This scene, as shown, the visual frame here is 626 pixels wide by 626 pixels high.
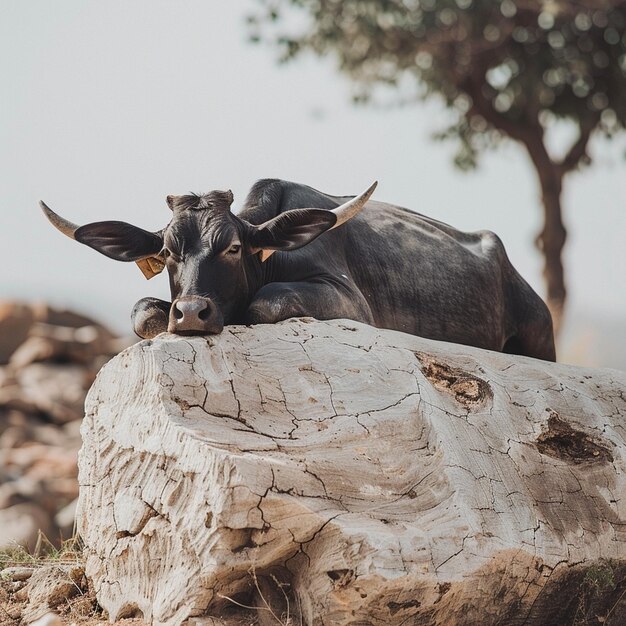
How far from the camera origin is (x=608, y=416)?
5.70 m

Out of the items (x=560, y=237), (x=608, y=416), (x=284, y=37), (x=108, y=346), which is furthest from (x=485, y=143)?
(x=608, y=416)

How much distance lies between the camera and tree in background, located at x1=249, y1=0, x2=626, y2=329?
17266 mm

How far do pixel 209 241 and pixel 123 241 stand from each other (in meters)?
0.61

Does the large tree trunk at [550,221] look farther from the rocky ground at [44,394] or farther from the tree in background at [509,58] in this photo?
the rocky ground at [44,394]

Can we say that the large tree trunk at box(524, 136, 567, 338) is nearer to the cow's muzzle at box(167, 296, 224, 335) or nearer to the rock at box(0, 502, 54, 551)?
the rock at box(0, 502, 54, 551)

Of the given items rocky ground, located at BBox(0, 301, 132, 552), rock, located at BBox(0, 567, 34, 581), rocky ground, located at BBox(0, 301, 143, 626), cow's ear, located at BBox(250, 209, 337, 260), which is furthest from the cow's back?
rocky ground, located at BBox(0, 301, 132, 552)

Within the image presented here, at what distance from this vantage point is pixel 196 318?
4.93 m

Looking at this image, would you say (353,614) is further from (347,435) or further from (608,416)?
(608,416)

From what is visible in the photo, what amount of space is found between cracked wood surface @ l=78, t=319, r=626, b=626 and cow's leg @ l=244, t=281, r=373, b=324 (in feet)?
1.06

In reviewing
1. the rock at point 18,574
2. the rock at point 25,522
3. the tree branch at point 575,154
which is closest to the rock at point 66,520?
the rock at point 25,522

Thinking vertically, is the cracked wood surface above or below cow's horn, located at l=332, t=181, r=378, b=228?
below

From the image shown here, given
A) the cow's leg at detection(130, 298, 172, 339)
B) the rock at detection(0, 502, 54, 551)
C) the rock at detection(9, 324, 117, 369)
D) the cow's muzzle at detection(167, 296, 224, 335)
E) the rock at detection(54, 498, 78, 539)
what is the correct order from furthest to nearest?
the rock at detection(9, 324, 117, 369) → the rock at detection(54, 498, 78, 539) → the rock at detection(0, 502, 54, 551) → the cow's leg at detection(130, 298, 172, 339) → the cow's muzzle at detection(167, 296, 224, 335)

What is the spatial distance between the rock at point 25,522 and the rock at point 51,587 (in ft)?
16.8

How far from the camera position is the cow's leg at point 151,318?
18.6ft
